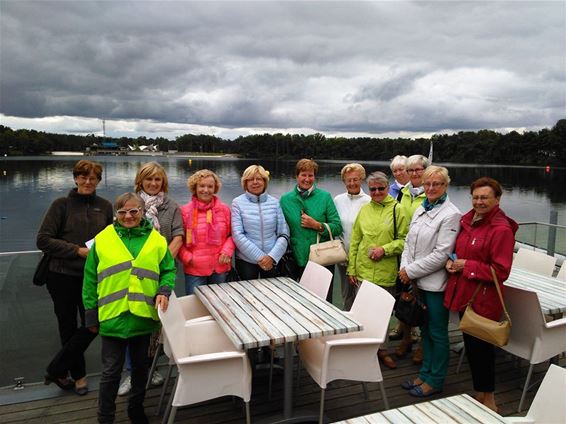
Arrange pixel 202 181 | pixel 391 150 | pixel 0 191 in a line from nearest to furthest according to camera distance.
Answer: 1. pixel 202 181
2. pixel 0 191
3. pixel 391 150

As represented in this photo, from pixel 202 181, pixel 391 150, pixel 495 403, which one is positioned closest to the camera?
pixel 495 403

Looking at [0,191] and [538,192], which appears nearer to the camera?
[0,191]

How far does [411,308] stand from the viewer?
287cm

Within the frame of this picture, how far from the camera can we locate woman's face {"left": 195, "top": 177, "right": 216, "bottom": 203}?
9.92 ft

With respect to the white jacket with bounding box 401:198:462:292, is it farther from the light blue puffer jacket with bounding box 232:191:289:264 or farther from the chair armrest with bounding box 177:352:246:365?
the chair armrest with bounding box 177:352:246:365

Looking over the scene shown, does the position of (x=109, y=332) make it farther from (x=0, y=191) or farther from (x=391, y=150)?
(x=391, y=150)

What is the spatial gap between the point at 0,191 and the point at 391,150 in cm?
6237

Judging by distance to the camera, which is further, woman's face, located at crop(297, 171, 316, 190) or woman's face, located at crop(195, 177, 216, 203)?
woman's face, located at crop(297, 171, 316, 190)

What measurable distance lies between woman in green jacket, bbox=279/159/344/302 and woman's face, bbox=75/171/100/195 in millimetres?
1435

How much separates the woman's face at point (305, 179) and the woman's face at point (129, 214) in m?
1.44

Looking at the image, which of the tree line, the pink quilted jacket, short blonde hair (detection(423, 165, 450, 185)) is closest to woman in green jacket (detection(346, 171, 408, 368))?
short blonde hair (detection(423, 165, 450, 185))

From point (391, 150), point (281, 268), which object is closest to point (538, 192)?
point (391, 150)

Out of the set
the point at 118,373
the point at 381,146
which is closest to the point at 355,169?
the point at 118,373

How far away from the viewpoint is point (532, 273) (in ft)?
12.0
